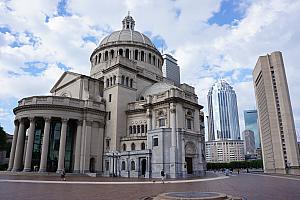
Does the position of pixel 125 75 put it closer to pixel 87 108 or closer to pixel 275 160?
pixel 87 108

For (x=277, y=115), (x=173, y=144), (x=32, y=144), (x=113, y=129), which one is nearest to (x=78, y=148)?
(x=113, y=129)

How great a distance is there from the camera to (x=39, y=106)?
5059 centimetres

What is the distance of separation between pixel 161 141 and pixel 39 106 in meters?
25.4

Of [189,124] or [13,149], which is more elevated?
[189,124]

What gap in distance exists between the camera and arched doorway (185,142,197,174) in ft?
160

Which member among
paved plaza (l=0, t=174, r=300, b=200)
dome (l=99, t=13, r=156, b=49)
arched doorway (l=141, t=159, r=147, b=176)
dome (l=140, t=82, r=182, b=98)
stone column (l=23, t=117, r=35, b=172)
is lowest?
paved plaza (l=0, t=174, r=300, b=200)

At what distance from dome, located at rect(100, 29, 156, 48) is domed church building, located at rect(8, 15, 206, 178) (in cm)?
1352

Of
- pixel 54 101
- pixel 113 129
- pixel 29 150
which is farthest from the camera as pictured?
pixel 113 129

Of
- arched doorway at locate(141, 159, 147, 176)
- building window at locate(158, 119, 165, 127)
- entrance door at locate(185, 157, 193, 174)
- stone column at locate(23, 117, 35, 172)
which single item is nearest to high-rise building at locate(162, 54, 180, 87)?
building window at locate(158, 119, 165, 127)

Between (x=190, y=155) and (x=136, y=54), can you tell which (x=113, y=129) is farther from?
(x=136, y=54)

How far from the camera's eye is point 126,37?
239ft

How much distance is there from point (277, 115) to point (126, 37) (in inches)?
2408

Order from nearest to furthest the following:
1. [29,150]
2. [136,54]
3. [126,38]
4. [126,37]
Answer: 1. [29,150]
2. [136,54]
3. [126,38]
4. [126,37]

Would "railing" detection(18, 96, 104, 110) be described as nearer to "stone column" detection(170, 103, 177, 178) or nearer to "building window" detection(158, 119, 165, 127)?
"building window" detection(158, 119, 165, 127)
